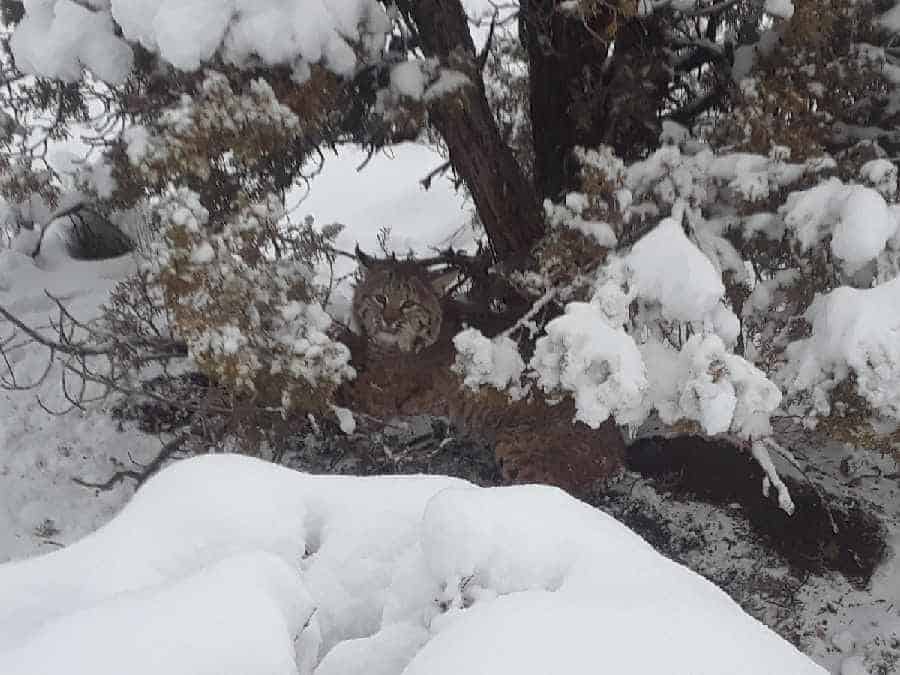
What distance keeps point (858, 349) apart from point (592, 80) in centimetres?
271

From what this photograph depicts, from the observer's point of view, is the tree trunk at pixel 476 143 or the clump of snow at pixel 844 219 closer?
the clump of snow at pixel 844 219

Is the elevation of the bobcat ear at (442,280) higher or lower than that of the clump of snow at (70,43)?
lower

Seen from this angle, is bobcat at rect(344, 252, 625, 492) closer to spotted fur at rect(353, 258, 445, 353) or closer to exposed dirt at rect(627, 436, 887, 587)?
spotted fur at rect(353, 258, 445, 353)

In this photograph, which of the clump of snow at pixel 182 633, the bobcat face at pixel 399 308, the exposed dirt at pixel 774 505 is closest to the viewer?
the clump of snow at pixel 182 633

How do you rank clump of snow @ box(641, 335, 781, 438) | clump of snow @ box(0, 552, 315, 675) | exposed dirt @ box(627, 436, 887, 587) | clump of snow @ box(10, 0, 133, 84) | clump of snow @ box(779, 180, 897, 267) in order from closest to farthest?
clump of snow @ box(0, 552, 315, 675) < clump of snow @ box(641, 335, 781, 438) < clump of snow @ box(779, 180, 897, 267) < clump of snow @ box(10, 0, 133, 84) < exposed dirt @ box(627, 436, 887, 587)

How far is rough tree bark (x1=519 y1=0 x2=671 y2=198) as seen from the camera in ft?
15.3

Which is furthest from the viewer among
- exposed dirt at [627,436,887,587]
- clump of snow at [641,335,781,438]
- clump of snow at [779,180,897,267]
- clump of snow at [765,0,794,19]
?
exposed dirt at [627,436,887,587]

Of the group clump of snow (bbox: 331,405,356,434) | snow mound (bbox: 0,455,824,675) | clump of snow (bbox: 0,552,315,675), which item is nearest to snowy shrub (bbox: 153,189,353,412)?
clump of snow (bbox: 331,405,356,434)

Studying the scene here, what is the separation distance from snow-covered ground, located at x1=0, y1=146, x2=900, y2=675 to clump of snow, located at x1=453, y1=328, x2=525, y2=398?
65.5 inches

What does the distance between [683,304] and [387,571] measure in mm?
2092

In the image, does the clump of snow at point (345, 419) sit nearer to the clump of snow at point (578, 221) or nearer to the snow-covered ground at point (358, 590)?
the clump of snow at point (578, 221)

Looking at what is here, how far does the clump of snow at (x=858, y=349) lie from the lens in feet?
10.3

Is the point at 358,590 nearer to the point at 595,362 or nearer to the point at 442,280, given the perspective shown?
the point at 595,362

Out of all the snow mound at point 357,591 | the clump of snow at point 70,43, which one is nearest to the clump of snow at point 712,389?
the snow mound at point 357,591
